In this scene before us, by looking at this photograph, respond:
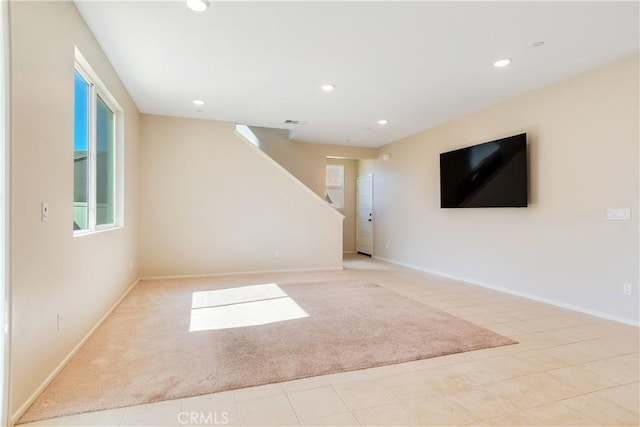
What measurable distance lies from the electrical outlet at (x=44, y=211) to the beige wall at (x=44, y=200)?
3 centimetres

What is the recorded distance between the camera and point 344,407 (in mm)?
1808

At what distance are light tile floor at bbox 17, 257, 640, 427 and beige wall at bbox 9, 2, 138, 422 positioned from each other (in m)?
0.53

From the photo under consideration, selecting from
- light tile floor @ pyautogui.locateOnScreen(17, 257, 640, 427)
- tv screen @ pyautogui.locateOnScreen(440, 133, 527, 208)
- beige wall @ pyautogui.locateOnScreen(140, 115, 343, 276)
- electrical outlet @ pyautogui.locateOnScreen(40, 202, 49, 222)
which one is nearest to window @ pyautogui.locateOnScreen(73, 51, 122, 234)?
electrical outlet @ pyautogui.locateOnScreen(40, 202, 49, 222)

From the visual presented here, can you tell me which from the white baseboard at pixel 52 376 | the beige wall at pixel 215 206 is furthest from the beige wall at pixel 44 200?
the beige wall at pixel 215 206

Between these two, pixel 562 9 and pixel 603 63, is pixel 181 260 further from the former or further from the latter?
pixel 603 63

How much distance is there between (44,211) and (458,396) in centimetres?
271

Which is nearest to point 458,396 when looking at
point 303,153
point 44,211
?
point 44,211

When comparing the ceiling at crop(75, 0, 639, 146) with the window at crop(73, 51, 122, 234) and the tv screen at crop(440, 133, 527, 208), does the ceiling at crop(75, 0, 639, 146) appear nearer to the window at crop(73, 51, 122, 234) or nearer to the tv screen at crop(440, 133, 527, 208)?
the window at crop(73, 51, 122, 234)

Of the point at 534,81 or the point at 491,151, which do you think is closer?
the point at 534,81

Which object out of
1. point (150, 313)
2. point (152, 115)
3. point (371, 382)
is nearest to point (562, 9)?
point (371, 382)

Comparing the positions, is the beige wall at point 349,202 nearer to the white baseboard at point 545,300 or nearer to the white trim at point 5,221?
the white baseboard at point 545,300

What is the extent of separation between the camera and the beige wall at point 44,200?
1.68 metres

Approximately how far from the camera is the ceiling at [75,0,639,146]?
2.47 m

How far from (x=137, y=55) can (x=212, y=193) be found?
2.56 metres
